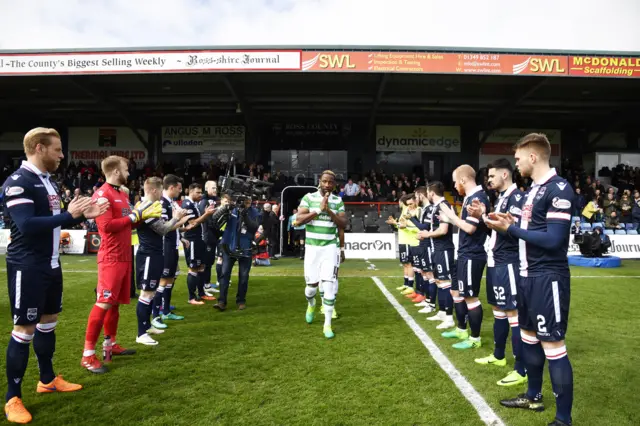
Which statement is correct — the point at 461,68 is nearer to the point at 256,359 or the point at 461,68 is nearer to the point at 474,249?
the point at 474,249

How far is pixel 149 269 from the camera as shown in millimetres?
5461

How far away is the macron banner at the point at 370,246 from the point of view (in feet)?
53.0

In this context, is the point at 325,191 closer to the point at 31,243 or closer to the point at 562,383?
the point at 31,243

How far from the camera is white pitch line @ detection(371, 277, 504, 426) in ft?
11.5

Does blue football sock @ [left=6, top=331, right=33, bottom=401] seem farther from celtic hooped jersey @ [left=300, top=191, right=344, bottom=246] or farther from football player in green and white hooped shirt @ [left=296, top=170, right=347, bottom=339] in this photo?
celtic hooped jersey @ [left=300, top=191, right=344, bottom=246]

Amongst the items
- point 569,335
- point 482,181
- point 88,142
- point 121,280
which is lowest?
point 569,335

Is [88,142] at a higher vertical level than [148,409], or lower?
higher

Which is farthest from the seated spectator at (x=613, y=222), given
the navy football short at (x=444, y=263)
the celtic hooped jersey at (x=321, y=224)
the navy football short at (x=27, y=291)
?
the navy football short at (x=27, y=291)

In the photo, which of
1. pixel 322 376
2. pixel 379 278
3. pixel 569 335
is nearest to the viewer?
pixel 322 376

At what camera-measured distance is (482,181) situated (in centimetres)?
2425

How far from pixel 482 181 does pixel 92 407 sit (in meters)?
23.7

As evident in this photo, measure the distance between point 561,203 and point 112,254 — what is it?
4.27 meters

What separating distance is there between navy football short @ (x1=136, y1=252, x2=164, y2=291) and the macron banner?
11031 mm

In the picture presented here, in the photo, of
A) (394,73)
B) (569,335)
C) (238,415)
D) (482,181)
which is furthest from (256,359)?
(482,181)
